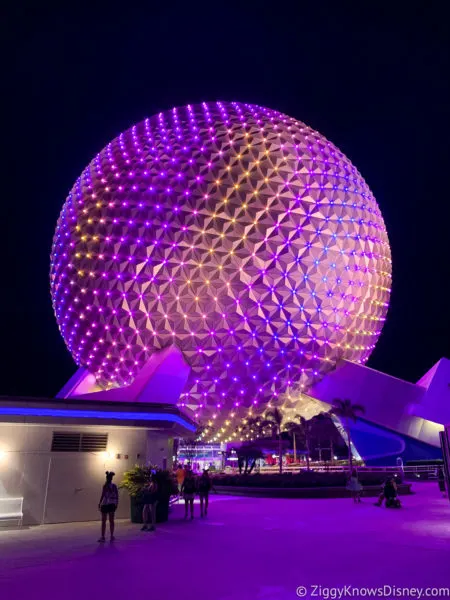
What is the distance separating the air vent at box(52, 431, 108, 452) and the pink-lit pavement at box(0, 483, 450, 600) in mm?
1852

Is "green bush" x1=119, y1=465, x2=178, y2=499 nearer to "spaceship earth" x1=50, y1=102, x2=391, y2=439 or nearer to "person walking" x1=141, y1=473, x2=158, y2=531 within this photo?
"person walking" x1=141, y1=473, x2=158, y2=531

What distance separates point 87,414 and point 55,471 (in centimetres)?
156

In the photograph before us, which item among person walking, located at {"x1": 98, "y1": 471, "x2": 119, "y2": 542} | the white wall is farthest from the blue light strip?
person walking, located at {"x1": 98, "y1": 471, "x2": 119, "y2": 542}

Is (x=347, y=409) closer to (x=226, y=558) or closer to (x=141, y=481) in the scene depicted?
(x=141, y=481)

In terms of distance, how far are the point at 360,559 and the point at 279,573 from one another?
1.46 meters

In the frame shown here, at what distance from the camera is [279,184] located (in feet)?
74.5

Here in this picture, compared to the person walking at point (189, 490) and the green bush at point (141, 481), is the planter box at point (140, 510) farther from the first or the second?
the person walking at point (189, 490)

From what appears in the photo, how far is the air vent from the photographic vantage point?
11.9 meters

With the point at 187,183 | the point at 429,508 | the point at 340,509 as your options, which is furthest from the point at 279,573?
the point at 187,183

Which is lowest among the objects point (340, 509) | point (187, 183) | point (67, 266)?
point (340, 509)

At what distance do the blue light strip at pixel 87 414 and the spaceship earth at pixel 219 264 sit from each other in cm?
911

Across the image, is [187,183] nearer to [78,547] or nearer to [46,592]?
[78,547]

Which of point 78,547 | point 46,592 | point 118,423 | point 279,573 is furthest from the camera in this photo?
point 118,423

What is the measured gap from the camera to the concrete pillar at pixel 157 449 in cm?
1315
